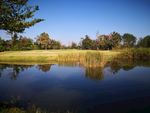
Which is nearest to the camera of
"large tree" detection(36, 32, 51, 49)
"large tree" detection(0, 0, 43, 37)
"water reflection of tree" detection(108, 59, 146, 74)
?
"large tree" detection(0, 0, 43, 37)

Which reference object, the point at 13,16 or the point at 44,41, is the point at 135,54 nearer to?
the point at 13,16

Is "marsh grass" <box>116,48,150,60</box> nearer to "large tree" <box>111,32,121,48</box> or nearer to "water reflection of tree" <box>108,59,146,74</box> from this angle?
"water reflection of tree" <box>108,59,146,74</box>

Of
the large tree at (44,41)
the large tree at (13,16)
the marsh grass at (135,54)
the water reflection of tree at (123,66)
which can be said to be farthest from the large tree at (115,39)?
the large tree at (13,16)

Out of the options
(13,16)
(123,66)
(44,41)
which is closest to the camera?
(13,16)

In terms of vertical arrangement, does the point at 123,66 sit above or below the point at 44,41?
below

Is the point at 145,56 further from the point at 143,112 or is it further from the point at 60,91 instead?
the point at 143,112

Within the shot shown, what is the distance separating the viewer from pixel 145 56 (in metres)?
47.2

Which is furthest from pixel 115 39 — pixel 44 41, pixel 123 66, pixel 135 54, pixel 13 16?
pixel 13 16

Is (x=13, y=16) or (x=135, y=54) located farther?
(x=135, y=54)

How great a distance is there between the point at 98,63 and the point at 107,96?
16.9 meters

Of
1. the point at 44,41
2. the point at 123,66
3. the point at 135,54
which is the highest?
the point at 44,41

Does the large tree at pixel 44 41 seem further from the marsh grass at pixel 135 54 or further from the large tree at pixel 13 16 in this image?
the large tree at pixel 13 16

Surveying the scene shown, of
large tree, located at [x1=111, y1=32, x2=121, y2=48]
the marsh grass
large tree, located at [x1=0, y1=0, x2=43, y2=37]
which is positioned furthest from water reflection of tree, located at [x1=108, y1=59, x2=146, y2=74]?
large tree, located at [x1=111, y1=32, x2=121, y2=48]

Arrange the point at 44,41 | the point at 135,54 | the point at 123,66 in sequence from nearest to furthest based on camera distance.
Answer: the point at 123,66
the point at 135,54
the point at 44,41
